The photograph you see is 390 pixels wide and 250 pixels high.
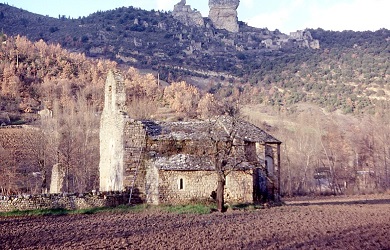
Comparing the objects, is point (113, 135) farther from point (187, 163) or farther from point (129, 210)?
point (129, 210)

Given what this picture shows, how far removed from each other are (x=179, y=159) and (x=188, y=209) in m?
3.07

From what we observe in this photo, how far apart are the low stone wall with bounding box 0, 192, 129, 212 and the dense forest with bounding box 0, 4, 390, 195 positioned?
13131 millimetres

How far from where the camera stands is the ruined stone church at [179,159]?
85.3 ft

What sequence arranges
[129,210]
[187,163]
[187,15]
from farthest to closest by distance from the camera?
[187,15]
[187,163]
[129,210]

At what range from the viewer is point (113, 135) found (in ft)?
95.0

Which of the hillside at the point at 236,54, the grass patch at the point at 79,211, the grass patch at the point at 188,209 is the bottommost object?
the grass patch at the point at 188,209

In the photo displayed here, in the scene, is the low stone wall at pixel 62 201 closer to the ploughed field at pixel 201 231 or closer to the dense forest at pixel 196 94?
the ploughed field at pixel 201 231

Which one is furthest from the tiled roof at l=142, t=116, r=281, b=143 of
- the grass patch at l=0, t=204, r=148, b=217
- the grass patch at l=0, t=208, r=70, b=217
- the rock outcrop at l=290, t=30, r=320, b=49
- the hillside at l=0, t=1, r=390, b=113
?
the rock outcrop at l=290, t=30, r=320, b=49

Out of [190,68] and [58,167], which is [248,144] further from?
[190,68]

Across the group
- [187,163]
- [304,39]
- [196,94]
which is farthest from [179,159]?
[304,39]

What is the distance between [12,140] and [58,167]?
21328 millimetres

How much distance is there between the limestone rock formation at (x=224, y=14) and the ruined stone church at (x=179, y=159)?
147m

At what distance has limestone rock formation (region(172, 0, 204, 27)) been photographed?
167 m

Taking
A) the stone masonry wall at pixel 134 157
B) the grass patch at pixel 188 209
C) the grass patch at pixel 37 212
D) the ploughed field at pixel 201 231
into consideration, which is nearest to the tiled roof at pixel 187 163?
the stone masonry wall at pixel 134 157
